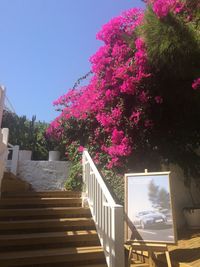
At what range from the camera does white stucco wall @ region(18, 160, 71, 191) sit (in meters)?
8.17

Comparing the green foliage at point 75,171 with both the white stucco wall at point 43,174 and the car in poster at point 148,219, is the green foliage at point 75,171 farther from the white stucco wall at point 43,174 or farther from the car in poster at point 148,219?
the car in poster at point 148,219

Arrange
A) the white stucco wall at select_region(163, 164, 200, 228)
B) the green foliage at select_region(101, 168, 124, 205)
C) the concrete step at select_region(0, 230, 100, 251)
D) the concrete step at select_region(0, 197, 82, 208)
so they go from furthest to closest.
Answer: the white stucco wall at select_region(163, 164, 200, 228)
the green foliage at select_region(101, 168, 124, 205)
the concrete step at select_region(0, 197, 82, 208)
the concrete step at select_region(0, 230, 100, 251)

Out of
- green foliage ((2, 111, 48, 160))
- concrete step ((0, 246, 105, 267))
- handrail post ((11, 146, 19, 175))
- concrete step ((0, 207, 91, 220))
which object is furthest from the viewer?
green foliage ((2, 111, 48, 160))

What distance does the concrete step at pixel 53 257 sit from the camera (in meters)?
3.62

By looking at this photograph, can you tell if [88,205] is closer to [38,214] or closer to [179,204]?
[38,214]

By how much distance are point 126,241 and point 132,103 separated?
2.98m

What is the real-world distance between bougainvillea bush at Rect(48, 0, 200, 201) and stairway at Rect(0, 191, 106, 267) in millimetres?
1411

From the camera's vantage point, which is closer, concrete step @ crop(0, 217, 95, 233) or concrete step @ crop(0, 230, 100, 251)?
concrete step @ crop(0, 230, 100, 251)

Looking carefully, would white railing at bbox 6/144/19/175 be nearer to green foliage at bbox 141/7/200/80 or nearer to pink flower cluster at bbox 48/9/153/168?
pink flower cluster at bbox 48/9/153/168

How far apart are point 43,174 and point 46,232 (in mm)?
3972

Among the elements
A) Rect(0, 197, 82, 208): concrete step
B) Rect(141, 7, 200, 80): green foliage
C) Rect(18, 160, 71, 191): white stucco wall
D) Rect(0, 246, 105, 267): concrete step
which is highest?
Rect(141, 7, 200, 80): green foliage

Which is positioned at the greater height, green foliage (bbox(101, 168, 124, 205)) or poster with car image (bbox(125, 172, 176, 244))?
green foliage (bbox(101, 168, 124, 205))

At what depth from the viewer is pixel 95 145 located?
6484mm

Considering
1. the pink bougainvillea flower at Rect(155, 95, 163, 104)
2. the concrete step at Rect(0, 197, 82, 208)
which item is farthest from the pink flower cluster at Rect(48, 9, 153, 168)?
the concrete step at Rect(0, 197, 82, 208)
